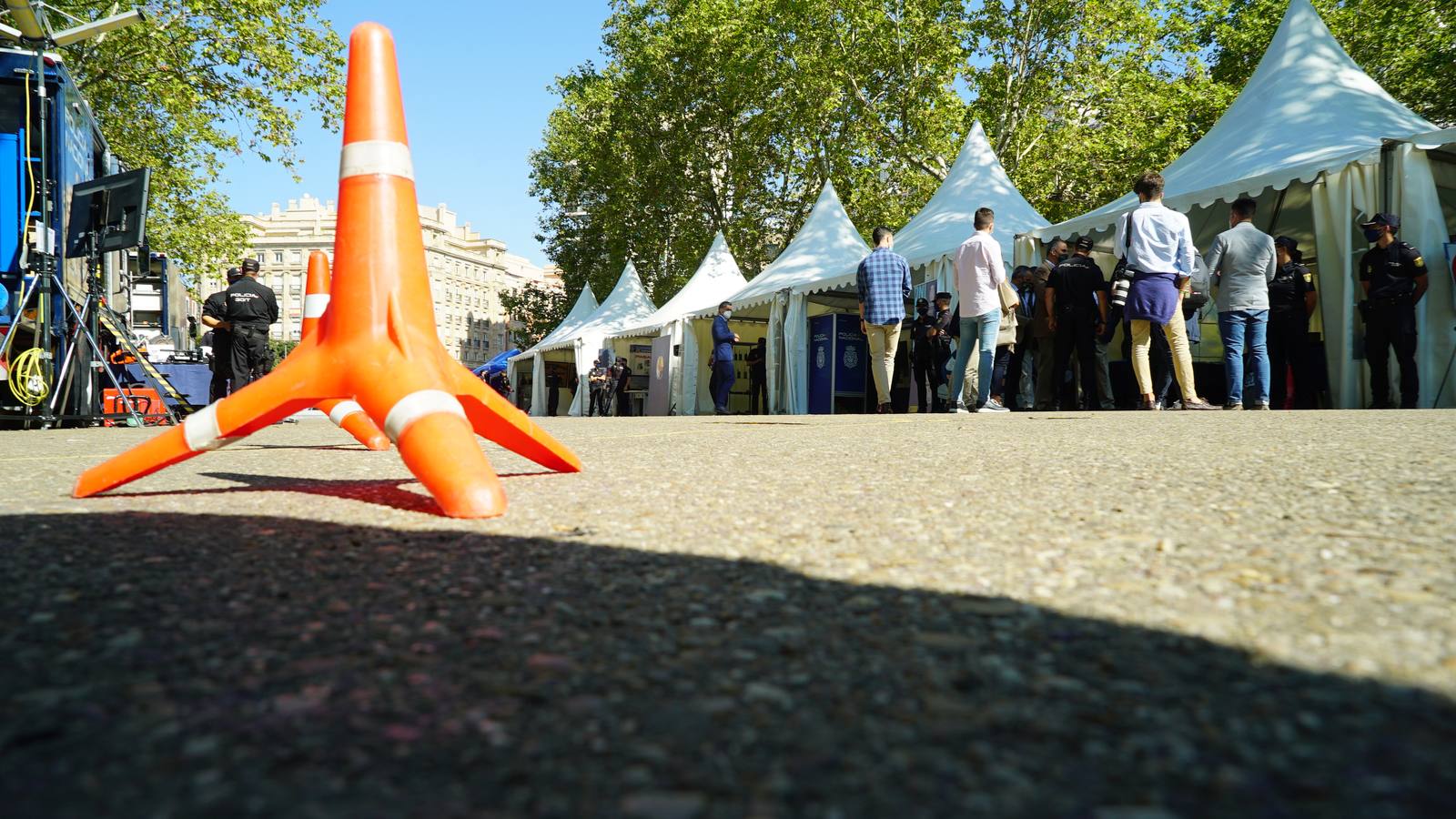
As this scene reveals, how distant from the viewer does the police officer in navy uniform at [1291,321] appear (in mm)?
8906

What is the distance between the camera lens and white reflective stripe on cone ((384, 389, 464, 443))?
2.72 meters

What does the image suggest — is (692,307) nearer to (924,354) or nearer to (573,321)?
(924,354)

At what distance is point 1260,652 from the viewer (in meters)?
1.31

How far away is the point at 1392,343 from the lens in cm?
798

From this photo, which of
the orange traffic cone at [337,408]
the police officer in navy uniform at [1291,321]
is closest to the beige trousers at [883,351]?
the police officer in navy uniform at [1291,321]

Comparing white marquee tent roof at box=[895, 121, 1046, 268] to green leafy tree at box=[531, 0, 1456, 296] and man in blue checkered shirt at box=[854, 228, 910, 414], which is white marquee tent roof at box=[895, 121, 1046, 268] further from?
green leafy tree at box=[531, 0, 1456, 296]

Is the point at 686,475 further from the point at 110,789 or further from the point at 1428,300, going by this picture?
the point at 1428,300

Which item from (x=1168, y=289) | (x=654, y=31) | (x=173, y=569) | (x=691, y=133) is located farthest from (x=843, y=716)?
(x=654, y=31)

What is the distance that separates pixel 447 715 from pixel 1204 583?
138 centimetres

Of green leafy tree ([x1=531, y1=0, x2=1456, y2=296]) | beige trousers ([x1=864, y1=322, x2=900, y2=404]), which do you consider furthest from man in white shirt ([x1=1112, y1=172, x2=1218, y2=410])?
green leafy tree ([x1=531, y1=0, x2=1456, y2=296])

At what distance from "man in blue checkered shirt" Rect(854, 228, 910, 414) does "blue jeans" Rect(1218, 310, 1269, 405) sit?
123 inches

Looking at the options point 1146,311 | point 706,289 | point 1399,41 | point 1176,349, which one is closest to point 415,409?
point 1146,311

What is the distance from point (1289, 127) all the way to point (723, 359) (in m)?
8.68

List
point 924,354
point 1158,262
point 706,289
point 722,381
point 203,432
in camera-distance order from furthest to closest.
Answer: point 706,289, point 722,381, point 924,354, point 1158,262, point 203,432
